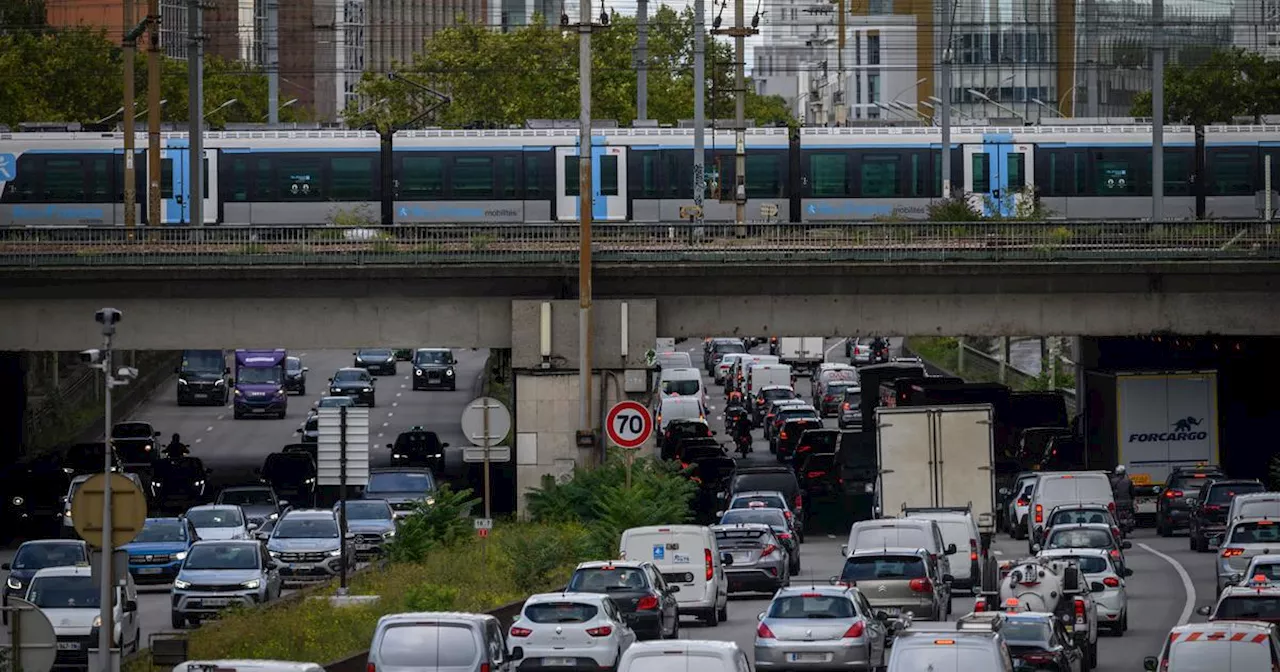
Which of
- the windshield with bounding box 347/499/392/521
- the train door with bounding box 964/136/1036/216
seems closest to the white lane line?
the train door with bounding box 964/136/1036/216

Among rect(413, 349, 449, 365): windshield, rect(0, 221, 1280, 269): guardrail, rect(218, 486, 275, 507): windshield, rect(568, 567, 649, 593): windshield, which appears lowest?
rect(218, 486, 275, 507): windshield

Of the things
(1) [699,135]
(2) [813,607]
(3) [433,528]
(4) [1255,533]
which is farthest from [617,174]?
(2) [813,607]

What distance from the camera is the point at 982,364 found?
98.7 meters

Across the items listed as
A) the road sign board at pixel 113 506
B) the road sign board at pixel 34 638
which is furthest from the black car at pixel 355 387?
the road sign board at pixel 34 638

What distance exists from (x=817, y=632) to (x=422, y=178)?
34.2 m

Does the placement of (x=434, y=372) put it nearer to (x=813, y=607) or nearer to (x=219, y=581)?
(x=219, y=581)

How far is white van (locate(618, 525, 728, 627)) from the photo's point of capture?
32.1m

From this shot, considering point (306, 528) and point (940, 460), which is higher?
point (940, 460)

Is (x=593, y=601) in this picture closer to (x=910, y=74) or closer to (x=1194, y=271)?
(x=1194, y=271)

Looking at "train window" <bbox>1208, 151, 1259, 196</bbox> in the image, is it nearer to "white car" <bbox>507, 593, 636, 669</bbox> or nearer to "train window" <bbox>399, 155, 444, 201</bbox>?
"train window" <bbox>399, 155, 444, 201</bbox>

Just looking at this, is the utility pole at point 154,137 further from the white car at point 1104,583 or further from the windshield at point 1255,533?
the white car at point 1104,583

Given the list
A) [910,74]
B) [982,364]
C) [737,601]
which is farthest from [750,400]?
[910,74]

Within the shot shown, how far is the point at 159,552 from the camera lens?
1572 inches

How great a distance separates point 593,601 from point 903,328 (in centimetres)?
2655
